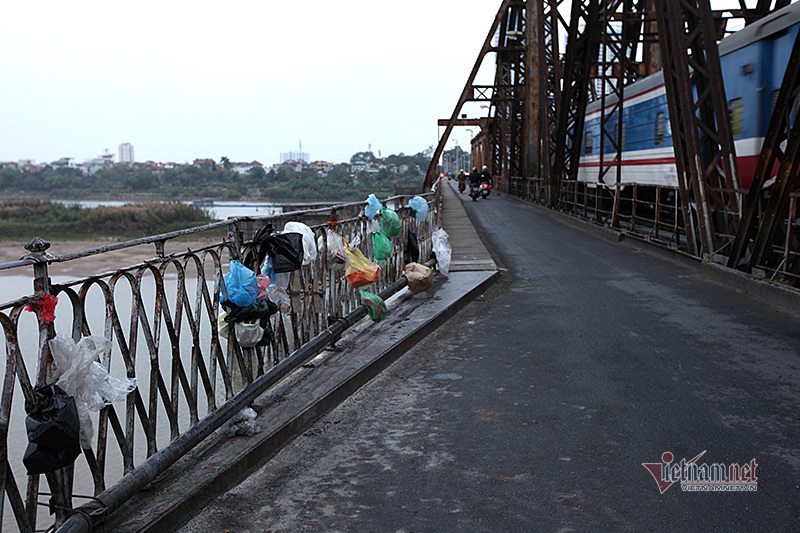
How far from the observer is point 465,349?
7.04 metres

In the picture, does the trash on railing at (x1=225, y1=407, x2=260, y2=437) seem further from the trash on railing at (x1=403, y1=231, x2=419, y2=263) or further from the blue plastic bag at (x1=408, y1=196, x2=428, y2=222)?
the blue plastic bag at (x1=408, y1=196, x2=428, y2=222)

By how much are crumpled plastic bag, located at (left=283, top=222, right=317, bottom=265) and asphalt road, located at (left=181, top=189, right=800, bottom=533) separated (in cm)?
121

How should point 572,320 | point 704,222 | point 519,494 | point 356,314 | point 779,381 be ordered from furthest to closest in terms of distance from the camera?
point 704,222, point 572,320, point 356,314, point 779,381, point 519,494

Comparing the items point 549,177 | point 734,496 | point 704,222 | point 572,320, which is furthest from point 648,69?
point 734,496

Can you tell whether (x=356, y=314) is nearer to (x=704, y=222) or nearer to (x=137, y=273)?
(x=137, y=273)

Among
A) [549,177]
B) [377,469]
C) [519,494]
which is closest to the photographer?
[519,494]

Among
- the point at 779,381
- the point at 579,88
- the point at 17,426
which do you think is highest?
the point at 579,88

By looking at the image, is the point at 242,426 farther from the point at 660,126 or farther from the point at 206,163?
Answer: the point at 206,163

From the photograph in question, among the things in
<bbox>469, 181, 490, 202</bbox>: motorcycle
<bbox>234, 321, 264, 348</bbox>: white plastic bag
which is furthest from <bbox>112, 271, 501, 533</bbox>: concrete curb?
<bbox>469, 181, 490, 202</bbox>: motorcycle

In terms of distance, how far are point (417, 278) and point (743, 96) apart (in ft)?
25.3

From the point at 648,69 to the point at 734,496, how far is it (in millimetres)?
26053

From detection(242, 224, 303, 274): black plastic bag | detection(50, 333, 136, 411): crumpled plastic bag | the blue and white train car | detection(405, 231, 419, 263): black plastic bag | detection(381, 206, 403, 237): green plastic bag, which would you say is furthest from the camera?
the blue and white train car

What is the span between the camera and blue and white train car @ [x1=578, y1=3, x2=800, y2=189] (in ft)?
38.8

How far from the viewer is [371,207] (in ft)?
26.7
